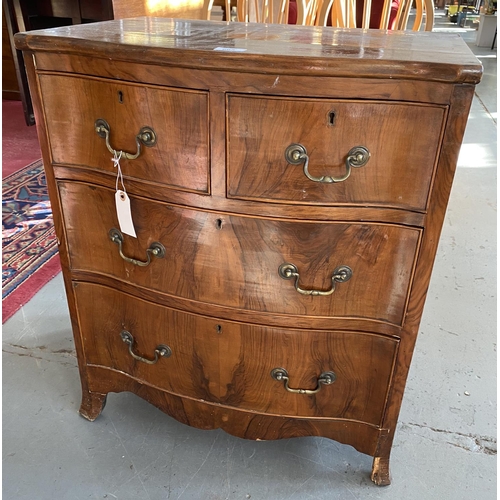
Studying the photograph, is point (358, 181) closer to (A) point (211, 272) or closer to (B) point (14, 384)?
(A) point (211, 272)

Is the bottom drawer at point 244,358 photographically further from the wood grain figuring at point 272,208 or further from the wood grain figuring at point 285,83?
the wood grain figuring at point 285,83

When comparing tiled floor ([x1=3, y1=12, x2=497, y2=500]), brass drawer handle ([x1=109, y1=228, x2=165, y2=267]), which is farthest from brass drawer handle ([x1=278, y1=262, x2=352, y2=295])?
tiled floor ([x1=3, y1=12, x2=497, y2=500])

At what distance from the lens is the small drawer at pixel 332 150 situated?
2.45ft

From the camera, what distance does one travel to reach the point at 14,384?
138cm

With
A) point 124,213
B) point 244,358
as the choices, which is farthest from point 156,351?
Result: point 124,213

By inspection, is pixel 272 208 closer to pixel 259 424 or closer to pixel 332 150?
→ pixel 332 150

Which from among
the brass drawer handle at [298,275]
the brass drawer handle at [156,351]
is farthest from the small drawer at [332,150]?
the brass drawer handle at [156,351]

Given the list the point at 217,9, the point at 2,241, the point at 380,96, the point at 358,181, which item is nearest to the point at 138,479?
the point at 358,181

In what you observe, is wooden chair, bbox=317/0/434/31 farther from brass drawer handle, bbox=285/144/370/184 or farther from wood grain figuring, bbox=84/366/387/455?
wood grain figuring, bbox=84/366/387/455

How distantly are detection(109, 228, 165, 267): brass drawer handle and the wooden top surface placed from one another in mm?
333

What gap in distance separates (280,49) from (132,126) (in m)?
0.28

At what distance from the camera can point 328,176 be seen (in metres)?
0.79

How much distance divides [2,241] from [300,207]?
5.34 ft

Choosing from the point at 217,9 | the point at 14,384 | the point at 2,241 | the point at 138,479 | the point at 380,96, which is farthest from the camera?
the point at 217,9
